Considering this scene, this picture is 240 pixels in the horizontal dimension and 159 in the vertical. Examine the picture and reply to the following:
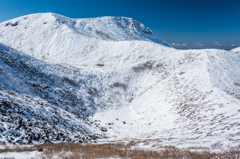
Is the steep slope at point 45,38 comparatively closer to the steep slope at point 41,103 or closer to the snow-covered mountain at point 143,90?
the snow-covered mountain at point 143,90

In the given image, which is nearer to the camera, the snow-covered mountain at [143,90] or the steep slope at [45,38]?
the snow-covered mountain at [143,90]

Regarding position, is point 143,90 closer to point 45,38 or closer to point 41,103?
point 41,103

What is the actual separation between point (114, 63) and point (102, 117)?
22.6 metres

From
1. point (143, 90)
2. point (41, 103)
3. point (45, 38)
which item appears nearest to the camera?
point (41, 103)

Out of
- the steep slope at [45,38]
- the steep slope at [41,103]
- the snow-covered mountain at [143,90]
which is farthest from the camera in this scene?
the steep slope at [45,38]

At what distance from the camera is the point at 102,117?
23047 millimetres

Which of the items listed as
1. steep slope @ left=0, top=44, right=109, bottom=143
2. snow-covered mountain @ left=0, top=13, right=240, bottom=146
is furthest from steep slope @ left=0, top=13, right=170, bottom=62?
steep slope @ left=0, top=44, right=109, bottom=143

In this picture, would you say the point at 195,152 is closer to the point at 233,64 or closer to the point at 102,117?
the point at 102,117

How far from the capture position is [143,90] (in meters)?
30.4

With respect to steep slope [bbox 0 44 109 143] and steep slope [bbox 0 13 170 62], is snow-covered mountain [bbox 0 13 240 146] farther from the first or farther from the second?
steep slope [bbox 0 13 170 62]

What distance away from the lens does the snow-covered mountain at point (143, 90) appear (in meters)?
13.7

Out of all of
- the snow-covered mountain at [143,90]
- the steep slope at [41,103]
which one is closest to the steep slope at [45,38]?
the snow-covered mountain at [143,90]

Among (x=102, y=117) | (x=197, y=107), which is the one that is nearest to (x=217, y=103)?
(x=197, y=107)

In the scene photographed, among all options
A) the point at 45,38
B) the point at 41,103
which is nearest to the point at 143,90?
the point at 41,103
